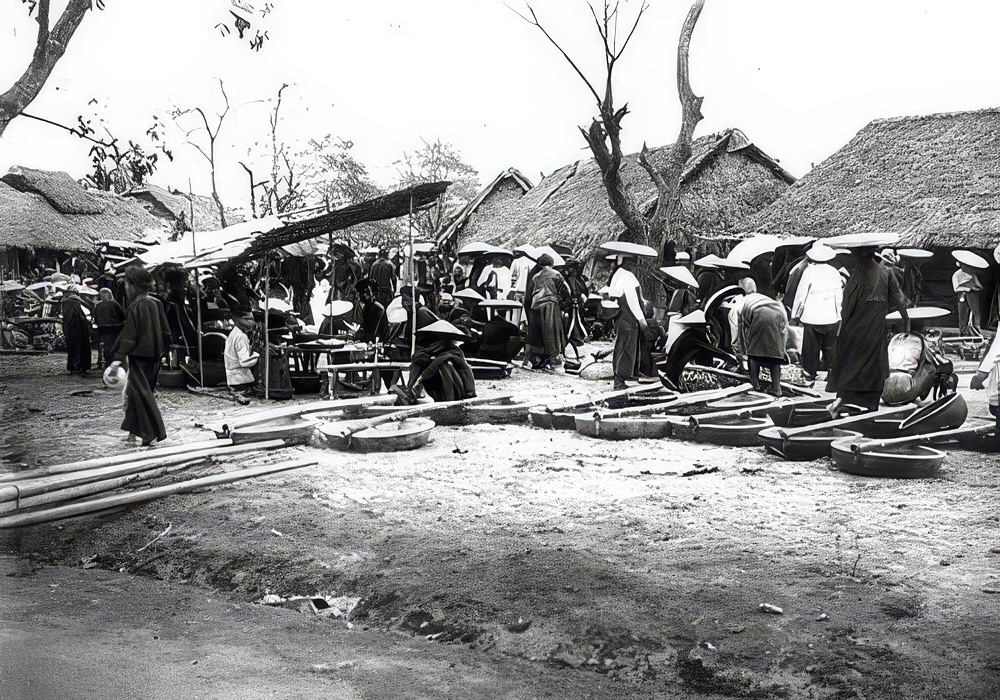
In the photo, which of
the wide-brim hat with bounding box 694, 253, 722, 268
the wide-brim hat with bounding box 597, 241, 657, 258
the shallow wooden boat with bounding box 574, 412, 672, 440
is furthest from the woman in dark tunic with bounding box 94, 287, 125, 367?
the wide-brim hat with bounding box 694, 253, 722, 268

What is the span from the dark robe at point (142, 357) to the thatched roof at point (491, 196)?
10861 millimetres

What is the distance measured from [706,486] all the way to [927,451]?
114 centimetres

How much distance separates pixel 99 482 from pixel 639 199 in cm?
744

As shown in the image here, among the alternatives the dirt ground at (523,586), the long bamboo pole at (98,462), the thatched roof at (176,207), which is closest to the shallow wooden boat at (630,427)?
the dirt ground at (523,586)

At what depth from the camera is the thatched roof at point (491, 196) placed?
53.4 ft

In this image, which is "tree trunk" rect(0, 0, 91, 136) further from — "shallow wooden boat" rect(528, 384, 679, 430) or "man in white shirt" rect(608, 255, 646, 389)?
"man in white shirt" rect(608, 255, 646, 389)

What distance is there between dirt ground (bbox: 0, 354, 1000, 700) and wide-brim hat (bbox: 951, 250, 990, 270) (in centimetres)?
107

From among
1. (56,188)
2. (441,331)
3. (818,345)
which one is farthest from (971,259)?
(56,188)

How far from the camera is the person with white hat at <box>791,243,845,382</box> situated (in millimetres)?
4827

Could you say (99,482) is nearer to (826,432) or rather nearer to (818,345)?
(826,432)

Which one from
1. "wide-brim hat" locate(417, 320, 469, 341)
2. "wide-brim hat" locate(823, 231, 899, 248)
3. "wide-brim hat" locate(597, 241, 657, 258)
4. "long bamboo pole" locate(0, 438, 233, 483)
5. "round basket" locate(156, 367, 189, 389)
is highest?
"wide-brim hat" locate(597, 241, 657, 258)

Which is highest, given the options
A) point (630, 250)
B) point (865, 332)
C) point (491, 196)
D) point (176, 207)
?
point (491, 196)

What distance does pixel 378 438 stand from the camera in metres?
5.45

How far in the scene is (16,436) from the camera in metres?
5.50
